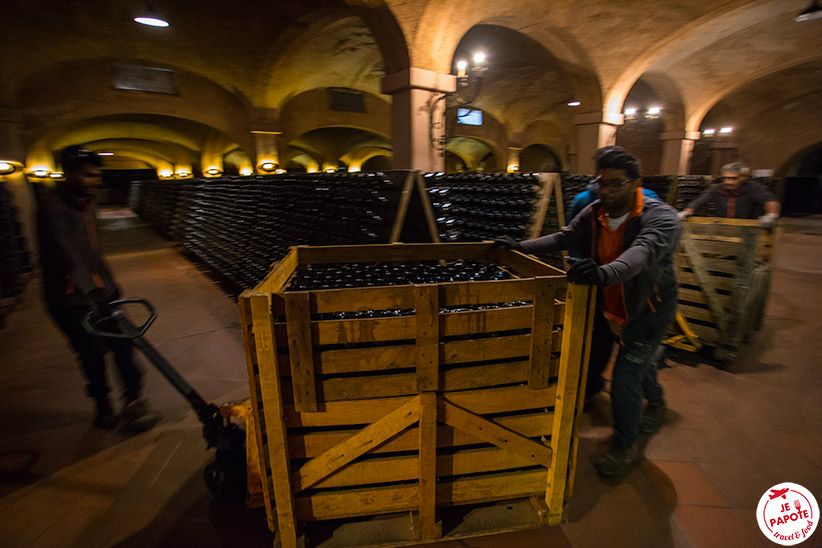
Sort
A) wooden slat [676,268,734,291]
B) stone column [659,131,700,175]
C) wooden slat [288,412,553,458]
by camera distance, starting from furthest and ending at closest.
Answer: stone column [659,131,700,175] → wooden slat [676,268,734,291] → wooden slat [288,412,553,458]

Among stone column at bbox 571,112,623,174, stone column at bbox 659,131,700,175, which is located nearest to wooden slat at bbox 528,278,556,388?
stone column at bbox 571,112,623,174

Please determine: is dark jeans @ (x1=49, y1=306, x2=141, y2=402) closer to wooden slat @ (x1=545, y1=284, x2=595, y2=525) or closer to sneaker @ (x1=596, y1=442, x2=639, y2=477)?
wooden slat @ (x1=545, y1=284, x2=595, y2=525)

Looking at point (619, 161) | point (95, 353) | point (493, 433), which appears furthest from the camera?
point (95, 353)

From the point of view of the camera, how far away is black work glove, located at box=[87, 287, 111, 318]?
2213 mm

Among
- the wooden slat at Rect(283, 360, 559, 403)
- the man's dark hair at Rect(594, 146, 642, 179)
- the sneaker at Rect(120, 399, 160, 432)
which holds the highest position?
the man's dark hair at Rect(594, 146, 642, 179)

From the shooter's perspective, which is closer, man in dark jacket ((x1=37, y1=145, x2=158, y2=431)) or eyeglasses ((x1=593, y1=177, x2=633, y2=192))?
eyeglasses ((x1=593, y1=177, x2=633, y2=192))

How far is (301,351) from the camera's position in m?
1.46

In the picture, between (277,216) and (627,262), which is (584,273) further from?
(277,216)

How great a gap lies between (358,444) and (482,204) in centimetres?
282

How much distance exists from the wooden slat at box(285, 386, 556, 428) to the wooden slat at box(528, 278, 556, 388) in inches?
3.0

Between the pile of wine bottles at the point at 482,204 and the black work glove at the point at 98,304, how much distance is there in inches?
100.0

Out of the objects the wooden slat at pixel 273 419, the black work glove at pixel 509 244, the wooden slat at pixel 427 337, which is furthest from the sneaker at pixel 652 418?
the wooden slat at pixel 273 419

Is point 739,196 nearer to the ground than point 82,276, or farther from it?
farther from it

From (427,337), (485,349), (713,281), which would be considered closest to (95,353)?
(427,337)
